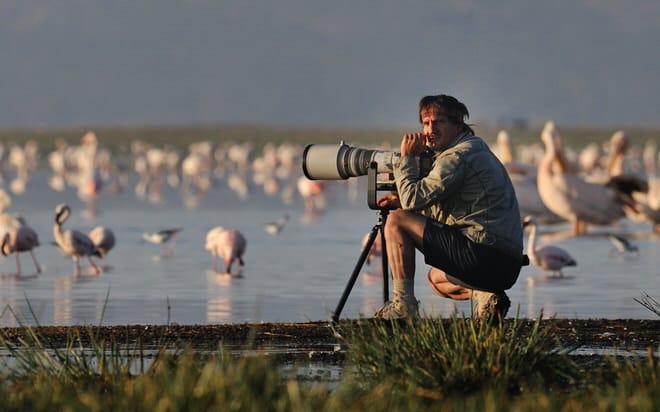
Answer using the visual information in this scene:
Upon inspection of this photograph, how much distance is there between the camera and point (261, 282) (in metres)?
13.9

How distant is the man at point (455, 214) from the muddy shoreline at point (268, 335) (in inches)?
18.4

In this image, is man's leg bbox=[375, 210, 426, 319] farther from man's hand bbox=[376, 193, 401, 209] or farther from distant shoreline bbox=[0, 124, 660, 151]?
distant shoreline bbox=[0, 124, 660, 151]

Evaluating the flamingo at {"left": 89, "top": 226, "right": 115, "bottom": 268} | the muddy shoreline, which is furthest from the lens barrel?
the flamingo at {"left": 89, "top": 226, "right": 115, "bottom": 268}

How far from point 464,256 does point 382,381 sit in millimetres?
1985

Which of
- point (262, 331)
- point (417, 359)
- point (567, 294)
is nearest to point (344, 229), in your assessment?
point (567, 294)

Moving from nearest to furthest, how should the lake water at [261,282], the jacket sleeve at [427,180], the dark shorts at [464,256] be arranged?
the jacket sleeve at [427,180]
the dark shorts at [464,256]
the lake water at [261,282]

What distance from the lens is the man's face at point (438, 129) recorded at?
845cm

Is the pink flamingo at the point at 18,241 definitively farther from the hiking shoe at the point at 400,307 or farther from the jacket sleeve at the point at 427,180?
the jacket sleeve at the point at 427,180

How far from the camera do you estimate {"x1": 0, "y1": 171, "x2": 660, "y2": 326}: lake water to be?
11.1 m

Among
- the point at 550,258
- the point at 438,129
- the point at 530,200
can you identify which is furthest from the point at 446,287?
the point at 530,200

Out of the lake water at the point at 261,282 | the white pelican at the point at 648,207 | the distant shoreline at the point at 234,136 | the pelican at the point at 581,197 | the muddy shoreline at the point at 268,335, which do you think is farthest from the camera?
the distant shoreline at the point at 234,136

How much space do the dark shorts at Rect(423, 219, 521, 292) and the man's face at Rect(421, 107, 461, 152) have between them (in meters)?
0.45

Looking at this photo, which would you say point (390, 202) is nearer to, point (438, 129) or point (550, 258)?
point (438, 129)

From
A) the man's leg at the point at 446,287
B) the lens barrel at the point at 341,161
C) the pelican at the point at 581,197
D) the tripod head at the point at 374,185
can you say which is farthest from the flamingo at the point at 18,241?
the pelican at the point at 581,197
